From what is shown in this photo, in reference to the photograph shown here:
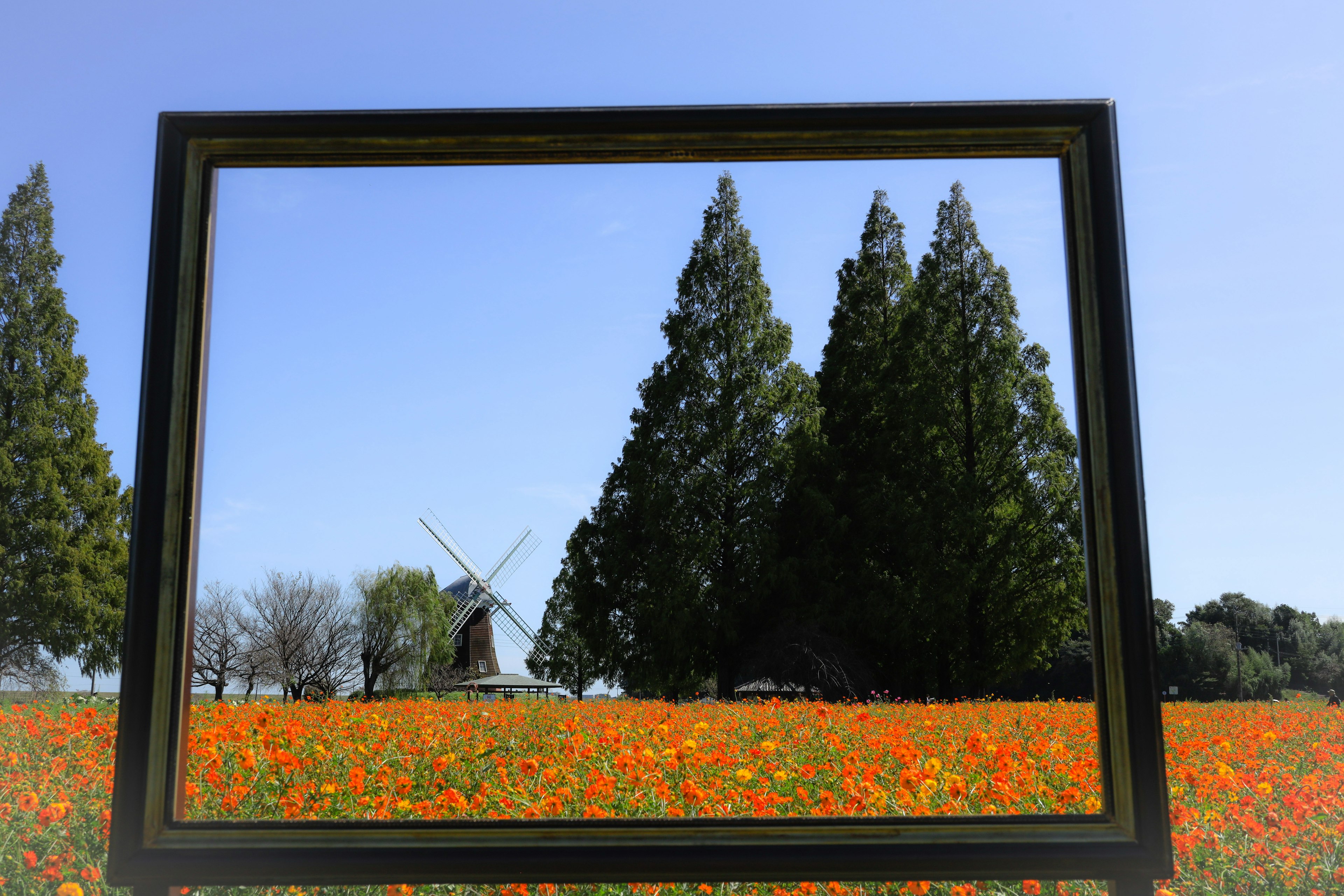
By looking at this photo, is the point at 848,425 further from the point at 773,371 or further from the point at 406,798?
the point at 406,798

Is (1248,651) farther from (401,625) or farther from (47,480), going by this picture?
(47,480)

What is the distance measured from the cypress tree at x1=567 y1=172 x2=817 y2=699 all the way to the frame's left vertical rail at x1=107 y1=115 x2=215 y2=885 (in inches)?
512

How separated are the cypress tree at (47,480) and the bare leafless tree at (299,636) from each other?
12.3 feet

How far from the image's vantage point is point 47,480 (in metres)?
15.9

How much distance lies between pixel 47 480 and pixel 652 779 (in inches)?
659

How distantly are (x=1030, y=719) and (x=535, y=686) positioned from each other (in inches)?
1307

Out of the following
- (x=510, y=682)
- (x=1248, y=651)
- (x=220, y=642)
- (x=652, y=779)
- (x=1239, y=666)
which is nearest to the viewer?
(x=652, y=779)

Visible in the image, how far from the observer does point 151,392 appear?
1.42 m

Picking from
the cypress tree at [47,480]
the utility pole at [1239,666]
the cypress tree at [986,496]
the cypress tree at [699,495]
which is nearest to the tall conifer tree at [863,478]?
the cypress tree at [986,496]

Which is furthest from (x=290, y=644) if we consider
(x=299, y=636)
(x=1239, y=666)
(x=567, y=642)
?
(x=1239, y=666)

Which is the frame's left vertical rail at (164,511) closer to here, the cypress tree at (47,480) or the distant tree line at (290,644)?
the distant tree line at (290,644)

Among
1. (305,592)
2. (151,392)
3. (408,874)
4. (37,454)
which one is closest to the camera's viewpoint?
(408,874)

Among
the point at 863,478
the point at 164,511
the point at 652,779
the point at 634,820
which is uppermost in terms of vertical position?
the point at 863,478

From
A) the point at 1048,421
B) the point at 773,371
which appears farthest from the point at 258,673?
the point at 1048,421
